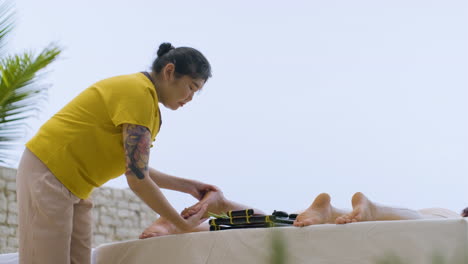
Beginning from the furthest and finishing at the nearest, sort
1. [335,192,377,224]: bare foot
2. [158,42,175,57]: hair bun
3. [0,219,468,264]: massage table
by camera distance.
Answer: [158,42,175,57]: hair bun → [335,192,377,224]: bare foot → [0,219,468,264]: massage table

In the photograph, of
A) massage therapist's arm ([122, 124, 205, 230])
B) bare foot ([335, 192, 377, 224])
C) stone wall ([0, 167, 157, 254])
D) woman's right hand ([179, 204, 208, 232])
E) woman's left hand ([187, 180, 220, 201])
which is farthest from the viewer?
stone wall ([0, 167, 157, 254])

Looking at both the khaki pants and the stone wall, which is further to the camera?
→ the stone wall

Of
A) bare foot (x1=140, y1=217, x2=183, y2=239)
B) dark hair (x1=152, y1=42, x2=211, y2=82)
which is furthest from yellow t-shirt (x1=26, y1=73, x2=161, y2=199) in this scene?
bare foot (x1=140, y1=217, x2=183, y2=239)

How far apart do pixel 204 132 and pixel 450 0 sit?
867cm

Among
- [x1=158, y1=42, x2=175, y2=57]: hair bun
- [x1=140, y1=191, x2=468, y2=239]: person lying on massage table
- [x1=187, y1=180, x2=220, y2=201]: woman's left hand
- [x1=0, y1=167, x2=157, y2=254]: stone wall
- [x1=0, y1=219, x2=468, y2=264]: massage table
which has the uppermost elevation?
[x1=158, y1=42, x2=175, y2=57]: hair bun

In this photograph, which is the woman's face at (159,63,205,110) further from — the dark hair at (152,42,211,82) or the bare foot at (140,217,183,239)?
the bare foot at (140,217,183,239)

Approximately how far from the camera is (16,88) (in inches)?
191

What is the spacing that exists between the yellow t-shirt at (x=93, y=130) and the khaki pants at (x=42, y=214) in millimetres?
30

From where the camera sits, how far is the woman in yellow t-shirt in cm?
189

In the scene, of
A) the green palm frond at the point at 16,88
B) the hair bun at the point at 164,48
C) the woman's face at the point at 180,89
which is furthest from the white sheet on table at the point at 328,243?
the green palm frond at the point at 16,88

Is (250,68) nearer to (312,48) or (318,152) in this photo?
(312,48)

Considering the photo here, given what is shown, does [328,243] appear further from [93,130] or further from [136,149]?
[93,130]

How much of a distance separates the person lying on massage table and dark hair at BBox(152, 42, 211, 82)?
45 cm

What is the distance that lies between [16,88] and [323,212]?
3.48 metres
